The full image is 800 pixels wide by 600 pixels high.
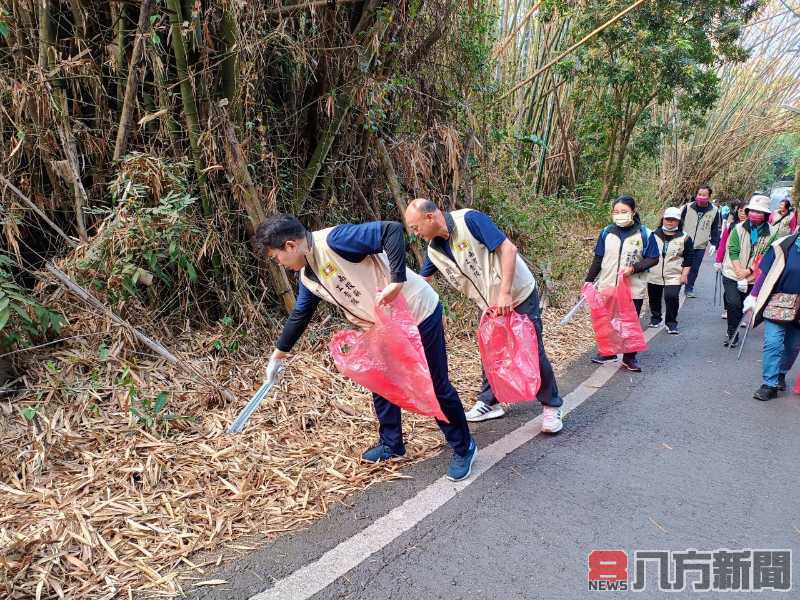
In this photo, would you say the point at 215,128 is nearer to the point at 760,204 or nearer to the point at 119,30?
the point at 119,30

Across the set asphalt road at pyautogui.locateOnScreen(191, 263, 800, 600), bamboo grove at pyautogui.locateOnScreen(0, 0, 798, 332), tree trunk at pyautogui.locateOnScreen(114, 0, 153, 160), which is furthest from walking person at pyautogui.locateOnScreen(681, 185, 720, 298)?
tree trunk at pyautogui.locateOnScreen(114, 0, 153, 160)

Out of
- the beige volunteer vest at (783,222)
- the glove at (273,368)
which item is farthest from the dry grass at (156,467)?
the beige volunteer vest at (783,222)

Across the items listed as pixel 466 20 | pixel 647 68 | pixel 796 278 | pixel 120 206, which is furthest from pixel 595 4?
pixel 120 206

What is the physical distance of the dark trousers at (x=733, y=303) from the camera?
5.62m

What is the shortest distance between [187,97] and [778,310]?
4525mm

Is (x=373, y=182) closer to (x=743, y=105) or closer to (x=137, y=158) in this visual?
(x=137, y=158)

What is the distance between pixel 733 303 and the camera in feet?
18.5

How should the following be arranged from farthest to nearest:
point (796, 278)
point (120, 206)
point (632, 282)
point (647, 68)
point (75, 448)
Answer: point (647, 68), point (632, 282), point (796, 278), point (120, 206), point (75, 448)

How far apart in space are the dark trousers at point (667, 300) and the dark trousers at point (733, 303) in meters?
0.48

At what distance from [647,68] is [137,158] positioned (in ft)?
28.8

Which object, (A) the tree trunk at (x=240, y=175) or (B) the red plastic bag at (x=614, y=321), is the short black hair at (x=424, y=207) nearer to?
(A) the tree trunk at (x=240, y=175)

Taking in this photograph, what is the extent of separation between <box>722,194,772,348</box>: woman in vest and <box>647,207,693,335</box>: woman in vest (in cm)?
41

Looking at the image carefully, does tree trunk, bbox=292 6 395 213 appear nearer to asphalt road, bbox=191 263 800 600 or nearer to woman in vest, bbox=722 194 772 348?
asphalt road, bbox=191 263 800 600

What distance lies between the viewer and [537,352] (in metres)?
3.29
